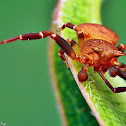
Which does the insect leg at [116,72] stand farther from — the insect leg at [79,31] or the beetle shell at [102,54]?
the insect leg at [79,31]

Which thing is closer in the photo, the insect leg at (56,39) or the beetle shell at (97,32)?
the insect leg at (56,39)

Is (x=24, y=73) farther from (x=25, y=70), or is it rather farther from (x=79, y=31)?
(x=79, y=31)

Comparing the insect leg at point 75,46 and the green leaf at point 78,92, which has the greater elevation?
the insect leg at point 75,46

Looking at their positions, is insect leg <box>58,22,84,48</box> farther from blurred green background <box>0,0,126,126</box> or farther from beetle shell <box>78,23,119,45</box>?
blurred green background <box>0,0,126,126</box>

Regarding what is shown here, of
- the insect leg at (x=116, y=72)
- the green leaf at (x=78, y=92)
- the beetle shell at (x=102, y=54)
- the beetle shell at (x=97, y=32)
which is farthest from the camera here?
the beetle shell at (x=97, y=32)

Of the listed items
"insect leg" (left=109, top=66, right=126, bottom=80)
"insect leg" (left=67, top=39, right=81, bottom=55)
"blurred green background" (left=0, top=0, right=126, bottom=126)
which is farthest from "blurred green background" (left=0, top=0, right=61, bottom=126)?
"insect leg" (left=109, top=66, right=126, bottom=80)

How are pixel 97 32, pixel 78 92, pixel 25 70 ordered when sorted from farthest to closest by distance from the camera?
pixel 97 32 < pixel 25 70 < pixel 78 92

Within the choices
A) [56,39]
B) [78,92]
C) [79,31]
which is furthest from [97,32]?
[78,92]

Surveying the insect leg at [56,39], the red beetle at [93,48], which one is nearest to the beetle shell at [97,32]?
the red beetle at [93,48]
